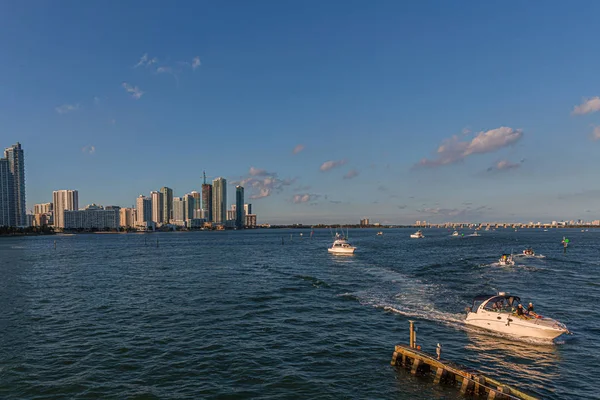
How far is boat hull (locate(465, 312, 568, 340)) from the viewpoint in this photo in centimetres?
2722

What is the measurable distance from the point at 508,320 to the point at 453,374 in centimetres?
1196

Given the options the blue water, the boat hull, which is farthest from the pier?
the boat hull

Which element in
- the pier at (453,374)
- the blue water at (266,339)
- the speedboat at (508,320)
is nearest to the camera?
the pier at (453,374)

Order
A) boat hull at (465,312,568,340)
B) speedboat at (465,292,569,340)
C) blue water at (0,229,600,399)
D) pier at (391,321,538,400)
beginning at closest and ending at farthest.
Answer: pier at (391,321,538,400) → blue water at (0,229,600,399) → boat hull at (465,312,568,340) → speedboat at (465,292,569,340)

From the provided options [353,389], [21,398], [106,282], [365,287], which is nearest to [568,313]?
[365,287]

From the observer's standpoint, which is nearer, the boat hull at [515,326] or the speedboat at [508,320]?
the boat hull at [515,326]

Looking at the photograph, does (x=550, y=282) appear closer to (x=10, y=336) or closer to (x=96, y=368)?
(x=96, y=368)

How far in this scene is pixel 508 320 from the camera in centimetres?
2900

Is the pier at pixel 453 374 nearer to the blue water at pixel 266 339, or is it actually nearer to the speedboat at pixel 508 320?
the blue water at pixel 266 339

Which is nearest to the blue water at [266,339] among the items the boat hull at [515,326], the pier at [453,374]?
the pier at [453,374]

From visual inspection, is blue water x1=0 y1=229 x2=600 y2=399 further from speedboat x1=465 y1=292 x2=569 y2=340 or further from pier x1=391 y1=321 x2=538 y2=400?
speedboat x1=465 y1=292 x2=569 y2=340

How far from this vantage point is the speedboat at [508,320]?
1080 inches

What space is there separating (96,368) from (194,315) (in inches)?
502

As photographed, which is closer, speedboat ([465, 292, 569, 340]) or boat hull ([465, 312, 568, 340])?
boat hull ([465, 312, 568, 340])
